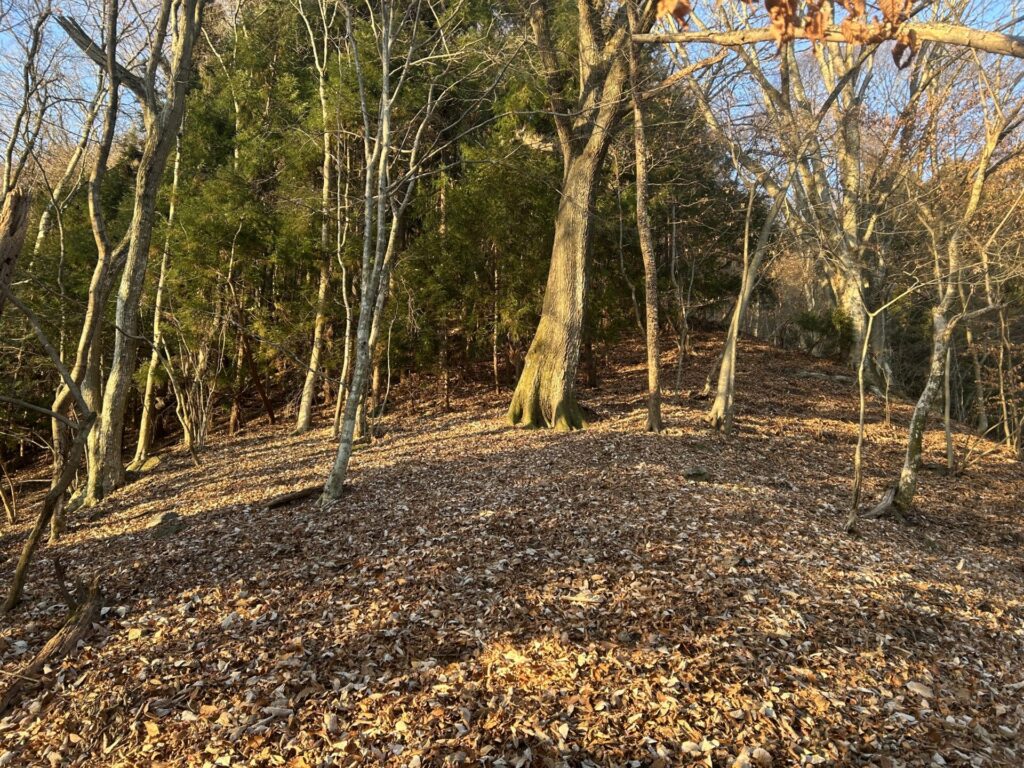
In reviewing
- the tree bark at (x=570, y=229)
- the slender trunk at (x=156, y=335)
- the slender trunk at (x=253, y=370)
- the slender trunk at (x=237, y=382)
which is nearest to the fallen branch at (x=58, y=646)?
the tree bark at (x=570, y=229)

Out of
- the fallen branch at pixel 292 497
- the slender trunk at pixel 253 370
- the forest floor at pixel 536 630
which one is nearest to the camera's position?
the forest floor at pixel 536 630

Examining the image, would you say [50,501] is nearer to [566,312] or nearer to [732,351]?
[566,312]

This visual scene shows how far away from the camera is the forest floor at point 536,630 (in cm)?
270

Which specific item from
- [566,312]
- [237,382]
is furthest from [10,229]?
[237,382]

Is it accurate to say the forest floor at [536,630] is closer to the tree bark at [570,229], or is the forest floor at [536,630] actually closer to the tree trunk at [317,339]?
the tree bark at [570,229]

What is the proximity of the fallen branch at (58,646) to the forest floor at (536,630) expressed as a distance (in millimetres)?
97

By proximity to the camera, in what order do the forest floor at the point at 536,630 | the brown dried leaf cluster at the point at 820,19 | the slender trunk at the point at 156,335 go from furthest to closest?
1. the slender trunk at the point at 156,335
2. the forest floor at the point at 536,630
3. the brown dried leaf cluster at the point at 820,19

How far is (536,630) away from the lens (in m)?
3.43

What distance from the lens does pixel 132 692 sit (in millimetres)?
3039

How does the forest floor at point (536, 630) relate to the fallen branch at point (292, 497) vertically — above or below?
below

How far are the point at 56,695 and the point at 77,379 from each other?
2.77m

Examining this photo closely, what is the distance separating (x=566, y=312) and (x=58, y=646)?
283 inches

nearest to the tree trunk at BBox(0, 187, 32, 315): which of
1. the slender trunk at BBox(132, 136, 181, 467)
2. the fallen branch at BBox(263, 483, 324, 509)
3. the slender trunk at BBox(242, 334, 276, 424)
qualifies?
the fallen branch at BBox(263, 483, 324, 509)

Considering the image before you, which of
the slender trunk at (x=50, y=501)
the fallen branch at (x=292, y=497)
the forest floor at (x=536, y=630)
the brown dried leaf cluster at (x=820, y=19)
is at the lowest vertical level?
the forest floor at (x=536, y=630)
